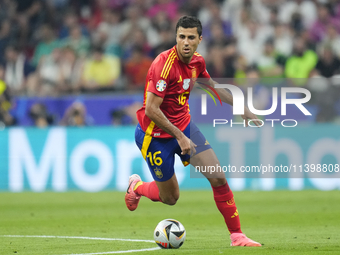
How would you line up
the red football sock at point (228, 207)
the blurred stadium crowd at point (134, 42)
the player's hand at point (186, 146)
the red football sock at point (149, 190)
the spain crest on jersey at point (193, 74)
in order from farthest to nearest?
the blurred stadium crowd at point (134, 42) < the red football sock at point (149, 190) < the spain crest on jersey at point (193, 74) < the red football sock at point (228, 207) < the player's hand at point (186, 146)

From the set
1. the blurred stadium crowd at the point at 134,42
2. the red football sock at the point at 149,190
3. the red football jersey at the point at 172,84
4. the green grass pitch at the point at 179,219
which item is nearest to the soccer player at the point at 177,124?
the red football jersey at the point at 172,84

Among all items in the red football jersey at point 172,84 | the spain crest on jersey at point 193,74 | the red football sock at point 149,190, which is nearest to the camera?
the red football jersey at point 172,84

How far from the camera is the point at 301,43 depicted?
15.0 m

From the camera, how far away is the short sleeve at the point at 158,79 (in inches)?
247

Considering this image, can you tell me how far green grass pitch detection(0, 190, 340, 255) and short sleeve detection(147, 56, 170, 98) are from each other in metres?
1.63

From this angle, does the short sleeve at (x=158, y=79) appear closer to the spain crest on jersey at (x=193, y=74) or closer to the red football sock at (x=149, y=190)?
the spain crest on jersey at (x=193, y=74)

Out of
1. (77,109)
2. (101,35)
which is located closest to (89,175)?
(77,109)

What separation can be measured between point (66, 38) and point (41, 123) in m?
4.20

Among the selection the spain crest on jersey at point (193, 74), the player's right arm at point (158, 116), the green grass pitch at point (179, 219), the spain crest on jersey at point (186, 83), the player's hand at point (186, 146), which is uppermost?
the spain crest on jersey at point (193, 74)

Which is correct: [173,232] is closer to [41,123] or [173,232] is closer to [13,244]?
[13,244]

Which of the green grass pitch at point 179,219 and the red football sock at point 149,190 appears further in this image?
the red football sock at point 149,190

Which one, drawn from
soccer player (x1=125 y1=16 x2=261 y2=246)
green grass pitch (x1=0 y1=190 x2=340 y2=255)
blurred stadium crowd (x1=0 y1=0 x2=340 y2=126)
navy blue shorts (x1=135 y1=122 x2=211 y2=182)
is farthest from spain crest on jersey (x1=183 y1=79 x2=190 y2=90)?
blurred stadium crowd (x1=0 y1=0 x2=340 y2=126)

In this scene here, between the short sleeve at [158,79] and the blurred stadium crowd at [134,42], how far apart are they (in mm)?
7126

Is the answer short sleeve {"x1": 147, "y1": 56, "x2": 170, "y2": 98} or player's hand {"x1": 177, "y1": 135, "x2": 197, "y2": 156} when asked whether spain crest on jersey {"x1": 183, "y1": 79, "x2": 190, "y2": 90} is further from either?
player's hand {"x1": 177, "y1": 135, "x2": 197, "y2": 156}
